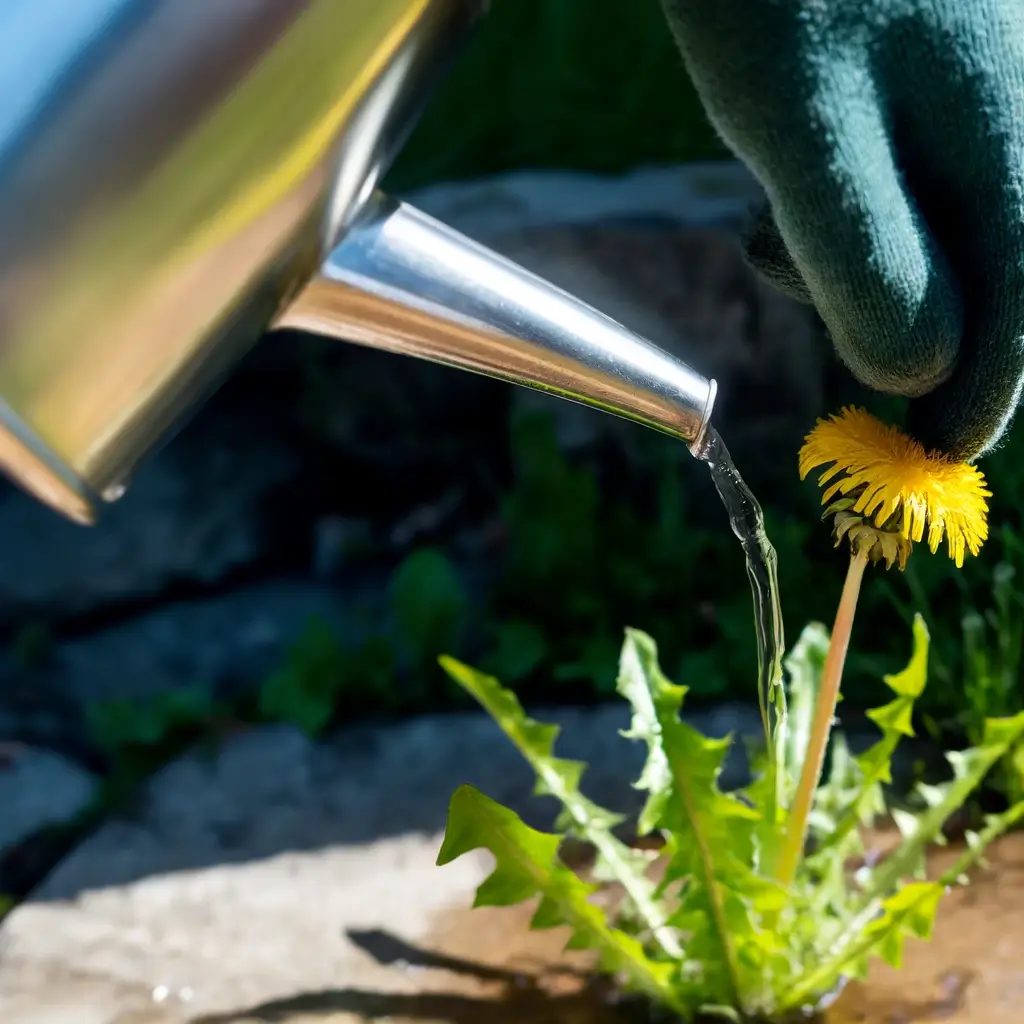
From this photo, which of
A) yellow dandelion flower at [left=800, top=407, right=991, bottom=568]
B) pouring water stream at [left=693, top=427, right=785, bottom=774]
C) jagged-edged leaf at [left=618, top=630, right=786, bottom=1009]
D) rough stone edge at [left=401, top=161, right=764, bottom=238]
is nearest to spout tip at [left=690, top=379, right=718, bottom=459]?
pouring water stream at [left=693, top=427, right=785, bottom=774]

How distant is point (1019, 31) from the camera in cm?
49

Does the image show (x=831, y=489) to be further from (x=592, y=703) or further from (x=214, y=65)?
(x=592, y=703)

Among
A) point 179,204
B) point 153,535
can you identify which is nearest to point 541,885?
point 179,204

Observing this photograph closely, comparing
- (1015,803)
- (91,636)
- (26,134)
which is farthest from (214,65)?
(91,636)

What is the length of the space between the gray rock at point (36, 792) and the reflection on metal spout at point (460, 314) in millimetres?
1287

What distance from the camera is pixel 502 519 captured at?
2.01 meters

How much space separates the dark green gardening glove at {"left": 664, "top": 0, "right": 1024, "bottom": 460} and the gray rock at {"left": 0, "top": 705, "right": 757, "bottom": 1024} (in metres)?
0.84

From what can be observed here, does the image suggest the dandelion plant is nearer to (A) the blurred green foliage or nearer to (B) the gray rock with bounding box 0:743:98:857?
(B) the gray rock with bounding box 0:743:98:857

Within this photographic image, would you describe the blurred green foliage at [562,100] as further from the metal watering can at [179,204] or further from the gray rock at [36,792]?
the metal watering can at [179,204]

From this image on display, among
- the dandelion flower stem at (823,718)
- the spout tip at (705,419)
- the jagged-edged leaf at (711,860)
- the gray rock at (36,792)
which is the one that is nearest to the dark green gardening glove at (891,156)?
the spout tip at (705,419)

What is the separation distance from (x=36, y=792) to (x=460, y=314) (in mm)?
1383

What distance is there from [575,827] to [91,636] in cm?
134

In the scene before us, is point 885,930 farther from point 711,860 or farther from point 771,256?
point 771,256

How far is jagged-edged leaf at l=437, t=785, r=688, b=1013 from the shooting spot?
833 mm
